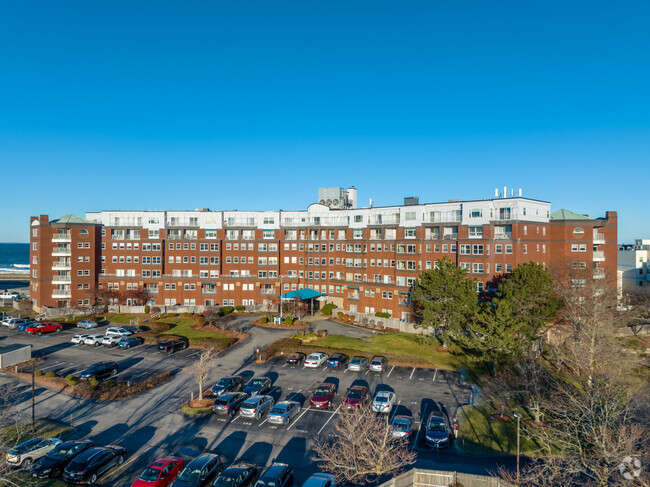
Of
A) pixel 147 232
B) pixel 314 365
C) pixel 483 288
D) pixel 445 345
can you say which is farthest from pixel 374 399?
pixel 147 232

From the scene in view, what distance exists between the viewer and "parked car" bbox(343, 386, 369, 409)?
112ft

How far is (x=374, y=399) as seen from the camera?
34656 millimetres

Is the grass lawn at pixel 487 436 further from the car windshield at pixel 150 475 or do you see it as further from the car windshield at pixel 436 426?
the car windshield at pixel 150 475

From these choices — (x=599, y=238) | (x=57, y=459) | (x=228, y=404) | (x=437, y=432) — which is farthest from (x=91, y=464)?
(x=599, y=238)

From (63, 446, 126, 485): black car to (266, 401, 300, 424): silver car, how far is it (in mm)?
10656

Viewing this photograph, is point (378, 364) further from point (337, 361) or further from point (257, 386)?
point (257, 386)

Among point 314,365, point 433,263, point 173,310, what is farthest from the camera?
point 173,310

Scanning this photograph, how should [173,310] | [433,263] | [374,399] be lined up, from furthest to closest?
1. [173,310]
2. [433,263]
3. [374,399]

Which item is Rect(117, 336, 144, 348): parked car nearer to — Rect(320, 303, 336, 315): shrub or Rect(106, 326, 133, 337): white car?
Rect(106, 326, 133, 337): white car

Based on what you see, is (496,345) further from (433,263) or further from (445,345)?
(433,263)

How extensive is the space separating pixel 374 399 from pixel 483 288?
30.9 meters

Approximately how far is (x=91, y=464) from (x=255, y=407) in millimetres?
11906

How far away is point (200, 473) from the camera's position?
76.5ft

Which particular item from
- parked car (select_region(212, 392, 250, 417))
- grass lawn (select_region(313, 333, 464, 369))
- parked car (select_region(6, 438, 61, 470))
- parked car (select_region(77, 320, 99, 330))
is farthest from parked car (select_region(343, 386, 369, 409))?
Result: parked car (select_region(77, 320, 99, 330))
